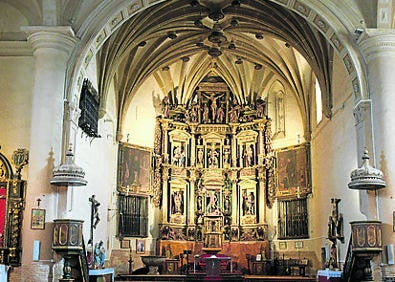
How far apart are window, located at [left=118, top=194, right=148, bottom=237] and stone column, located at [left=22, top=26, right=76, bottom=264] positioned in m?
8.99

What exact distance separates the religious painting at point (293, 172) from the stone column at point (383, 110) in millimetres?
8300

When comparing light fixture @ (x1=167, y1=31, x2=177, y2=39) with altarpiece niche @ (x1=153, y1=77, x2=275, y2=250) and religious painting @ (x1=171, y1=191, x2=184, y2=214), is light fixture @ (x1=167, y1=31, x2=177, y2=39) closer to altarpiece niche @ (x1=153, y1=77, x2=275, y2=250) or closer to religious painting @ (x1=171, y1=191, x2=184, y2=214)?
altarpiece niche @ (x1=153, y1=77, x2=275, y2=250)

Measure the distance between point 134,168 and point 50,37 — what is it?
1009cm

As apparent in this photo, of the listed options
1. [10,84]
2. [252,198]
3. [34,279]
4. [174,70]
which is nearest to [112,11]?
[10,84]

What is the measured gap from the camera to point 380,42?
1440 centimetres

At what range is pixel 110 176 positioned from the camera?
22.0 metres

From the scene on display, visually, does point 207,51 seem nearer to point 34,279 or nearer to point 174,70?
point 174,70

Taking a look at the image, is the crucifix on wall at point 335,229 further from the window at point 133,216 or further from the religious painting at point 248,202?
the window at point 133,216

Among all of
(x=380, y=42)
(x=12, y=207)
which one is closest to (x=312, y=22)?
(x=380, y=42)

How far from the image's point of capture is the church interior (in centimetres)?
1383

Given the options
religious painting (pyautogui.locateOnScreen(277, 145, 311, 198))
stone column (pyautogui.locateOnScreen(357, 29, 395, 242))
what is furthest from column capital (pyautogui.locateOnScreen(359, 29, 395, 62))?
religious painting (pyautogui.locateOnScreen(277, 145, 311, 198))

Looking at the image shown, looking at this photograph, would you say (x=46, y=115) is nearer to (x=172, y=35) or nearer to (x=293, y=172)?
(x=172, y=35)

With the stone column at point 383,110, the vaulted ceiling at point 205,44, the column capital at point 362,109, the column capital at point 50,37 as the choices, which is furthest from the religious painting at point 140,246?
the column capital at point 362,109

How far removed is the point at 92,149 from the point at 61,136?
453 cm
